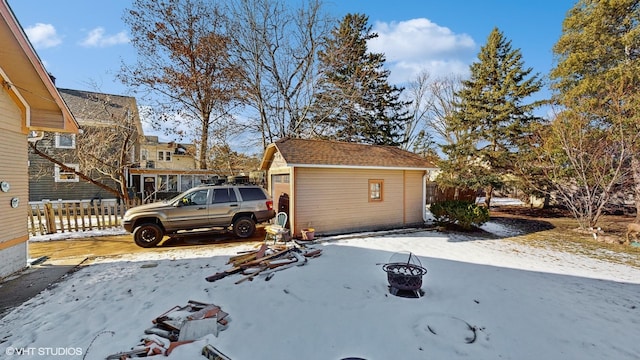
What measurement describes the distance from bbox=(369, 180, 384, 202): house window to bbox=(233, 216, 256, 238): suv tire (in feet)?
15.2

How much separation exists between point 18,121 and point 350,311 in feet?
27.1

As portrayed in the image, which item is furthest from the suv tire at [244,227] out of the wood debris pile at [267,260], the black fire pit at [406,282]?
the black fire pit at [406,282]

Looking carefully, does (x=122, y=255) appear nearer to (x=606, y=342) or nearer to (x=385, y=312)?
(x=385, y=312)

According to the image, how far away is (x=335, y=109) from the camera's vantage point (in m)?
17.0

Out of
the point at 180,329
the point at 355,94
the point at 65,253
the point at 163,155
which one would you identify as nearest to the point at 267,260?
the point at 180,329

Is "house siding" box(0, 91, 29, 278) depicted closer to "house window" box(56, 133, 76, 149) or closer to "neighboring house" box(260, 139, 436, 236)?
"neighboring house" box(260, 139, 436, 236)

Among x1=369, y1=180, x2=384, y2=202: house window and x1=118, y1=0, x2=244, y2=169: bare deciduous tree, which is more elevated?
x1=118, y1=0, x2=244, y2=169: bare deciduous tree

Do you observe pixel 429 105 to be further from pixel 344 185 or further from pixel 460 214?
pixel 344 185

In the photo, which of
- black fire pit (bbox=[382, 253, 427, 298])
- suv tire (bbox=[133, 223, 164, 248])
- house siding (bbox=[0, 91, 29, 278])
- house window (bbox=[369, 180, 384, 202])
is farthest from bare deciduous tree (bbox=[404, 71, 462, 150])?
house siding (bbox=[0, 91, 29, 278])

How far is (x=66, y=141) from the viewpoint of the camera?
15.0m

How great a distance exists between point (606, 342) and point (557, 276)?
2.84 meters

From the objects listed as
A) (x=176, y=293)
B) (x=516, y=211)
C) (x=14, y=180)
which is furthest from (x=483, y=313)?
(x=516, y=211)

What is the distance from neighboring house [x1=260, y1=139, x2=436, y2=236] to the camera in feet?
29.3

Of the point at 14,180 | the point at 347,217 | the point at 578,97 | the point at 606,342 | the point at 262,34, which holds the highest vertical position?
the point at 262,34
